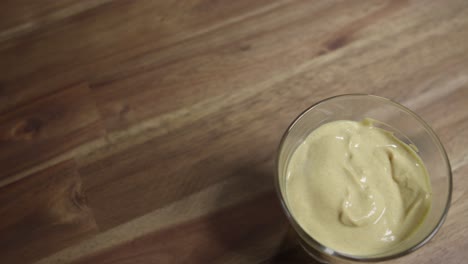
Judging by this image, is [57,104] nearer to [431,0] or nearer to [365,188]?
[365,188]

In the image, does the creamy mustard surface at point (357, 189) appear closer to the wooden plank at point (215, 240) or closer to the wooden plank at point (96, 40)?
the wooden plank at point (215, 240)

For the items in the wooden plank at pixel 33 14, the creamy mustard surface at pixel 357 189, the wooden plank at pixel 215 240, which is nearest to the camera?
the creamy mustard surface at pixel 357 189

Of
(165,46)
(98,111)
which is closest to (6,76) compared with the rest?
(98,111)

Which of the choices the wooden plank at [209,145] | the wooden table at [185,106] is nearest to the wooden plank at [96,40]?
the wooden table at [185,106]

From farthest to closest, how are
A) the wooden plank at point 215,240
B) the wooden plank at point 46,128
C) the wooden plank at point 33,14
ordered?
the wooden plank at point 33,14 → the wooden plank at point 46,128 → the wooden plank at point 215,240

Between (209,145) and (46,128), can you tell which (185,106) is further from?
(46,128)

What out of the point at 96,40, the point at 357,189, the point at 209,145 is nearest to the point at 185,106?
the point at 209,145

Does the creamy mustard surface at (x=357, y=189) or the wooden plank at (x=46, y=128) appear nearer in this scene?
the creamy mustard surface at (x=357, y=189)

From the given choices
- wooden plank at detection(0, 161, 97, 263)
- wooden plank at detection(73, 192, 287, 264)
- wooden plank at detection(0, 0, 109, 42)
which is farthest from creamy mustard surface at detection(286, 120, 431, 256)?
wooden plank at detection(0, 0, 109, 42)
